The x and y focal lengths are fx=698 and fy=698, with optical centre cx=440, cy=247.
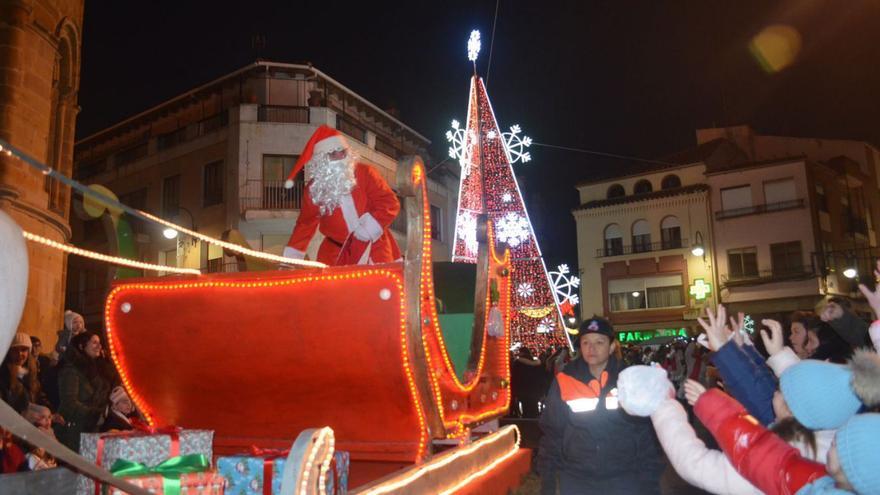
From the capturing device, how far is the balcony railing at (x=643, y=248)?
34.3 metres

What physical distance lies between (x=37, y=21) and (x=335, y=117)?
13186 mm

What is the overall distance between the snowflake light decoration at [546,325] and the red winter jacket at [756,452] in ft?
49.0

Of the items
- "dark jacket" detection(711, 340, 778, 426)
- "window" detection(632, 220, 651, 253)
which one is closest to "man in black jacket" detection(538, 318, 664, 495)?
"dark jacket" detection(711, 340, 778, 426)

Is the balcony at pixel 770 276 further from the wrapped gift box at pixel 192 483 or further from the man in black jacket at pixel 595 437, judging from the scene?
the wrapped gift box at pixel 192 483

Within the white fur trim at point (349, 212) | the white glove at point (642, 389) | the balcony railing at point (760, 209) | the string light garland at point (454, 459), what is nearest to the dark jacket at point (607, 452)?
the string light garland at point (454, 459)

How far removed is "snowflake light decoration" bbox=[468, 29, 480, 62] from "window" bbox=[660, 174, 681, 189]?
2140 centimetres

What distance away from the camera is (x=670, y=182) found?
1398 inches

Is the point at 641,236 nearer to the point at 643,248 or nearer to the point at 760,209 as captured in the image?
the point at 643,248

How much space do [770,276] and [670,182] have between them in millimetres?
6698

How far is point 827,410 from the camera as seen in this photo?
2.05 metres

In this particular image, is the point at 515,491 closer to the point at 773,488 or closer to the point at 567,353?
the point at 773,488

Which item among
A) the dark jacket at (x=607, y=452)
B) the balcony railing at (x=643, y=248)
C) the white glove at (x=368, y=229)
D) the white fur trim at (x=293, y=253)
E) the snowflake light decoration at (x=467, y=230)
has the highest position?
the balcony railing at (x=643, y=248)

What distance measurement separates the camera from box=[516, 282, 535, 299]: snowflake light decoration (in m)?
17.0

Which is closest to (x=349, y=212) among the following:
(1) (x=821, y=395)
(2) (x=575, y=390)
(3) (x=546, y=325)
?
(2) (x=575, y=390)
